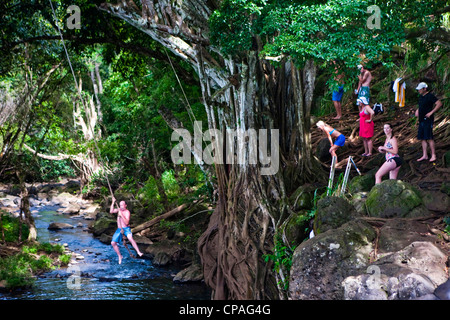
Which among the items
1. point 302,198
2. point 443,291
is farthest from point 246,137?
point 443,291

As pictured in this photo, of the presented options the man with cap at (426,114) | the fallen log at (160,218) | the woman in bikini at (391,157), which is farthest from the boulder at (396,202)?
Answer: the fallen log at (160,218)

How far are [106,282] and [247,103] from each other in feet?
18.3

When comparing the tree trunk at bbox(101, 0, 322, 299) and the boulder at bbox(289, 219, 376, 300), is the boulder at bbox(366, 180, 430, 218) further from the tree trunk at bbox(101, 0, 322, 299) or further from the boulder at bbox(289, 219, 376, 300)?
the tree trunk at bbox(101, 0, 322, 299)

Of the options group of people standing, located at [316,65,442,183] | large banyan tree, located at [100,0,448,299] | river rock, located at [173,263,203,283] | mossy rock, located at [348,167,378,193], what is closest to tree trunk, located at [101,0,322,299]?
large banyan tree, located at [100,0,448,299]

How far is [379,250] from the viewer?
639 cm

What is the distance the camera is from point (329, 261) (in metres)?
6.34

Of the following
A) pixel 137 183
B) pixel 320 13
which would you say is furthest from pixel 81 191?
pixel 320 13

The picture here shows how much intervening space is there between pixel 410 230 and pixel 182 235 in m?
7.68

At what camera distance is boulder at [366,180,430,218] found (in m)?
7.00

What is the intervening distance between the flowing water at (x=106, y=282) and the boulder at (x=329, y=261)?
395cm

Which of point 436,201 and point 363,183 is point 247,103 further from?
point 436,201

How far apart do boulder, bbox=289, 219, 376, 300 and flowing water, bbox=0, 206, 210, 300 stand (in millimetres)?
3949

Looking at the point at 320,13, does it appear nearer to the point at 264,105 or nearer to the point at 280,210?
the point at 264,105

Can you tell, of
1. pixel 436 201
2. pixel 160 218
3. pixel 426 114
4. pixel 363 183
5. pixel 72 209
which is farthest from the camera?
pixel 72 209
